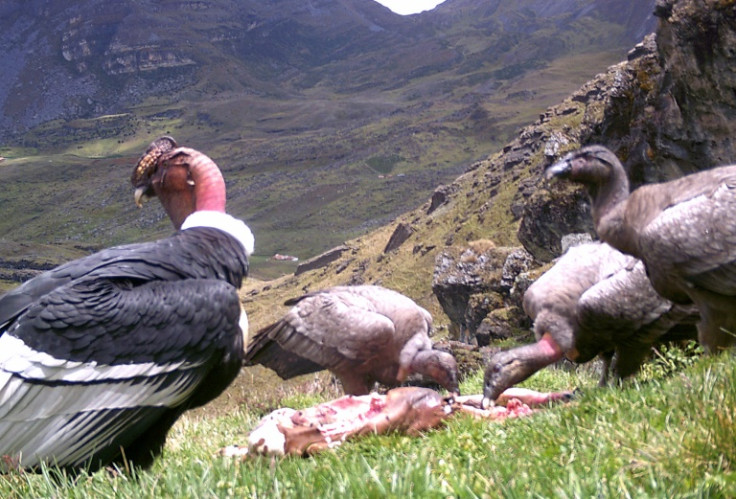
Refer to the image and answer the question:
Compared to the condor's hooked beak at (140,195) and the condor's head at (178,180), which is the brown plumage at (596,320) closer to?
the condor's head at (178,180)

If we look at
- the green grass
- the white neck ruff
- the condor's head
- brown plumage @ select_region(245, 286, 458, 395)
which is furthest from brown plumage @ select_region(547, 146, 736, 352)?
the condor's head

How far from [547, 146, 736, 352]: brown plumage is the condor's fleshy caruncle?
376cm

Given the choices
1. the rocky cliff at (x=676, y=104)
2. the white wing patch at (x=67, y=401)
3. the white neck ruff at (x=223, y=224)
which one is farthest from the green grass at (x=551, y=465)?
the rocky cliff at (x=676, y=104)

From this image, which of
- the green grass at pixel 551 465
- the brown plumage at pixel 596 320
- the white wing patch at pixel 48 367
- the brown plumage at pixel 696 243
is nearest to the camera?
the green grass at pixel 551 465

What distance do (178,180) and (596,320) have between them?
4494 mm

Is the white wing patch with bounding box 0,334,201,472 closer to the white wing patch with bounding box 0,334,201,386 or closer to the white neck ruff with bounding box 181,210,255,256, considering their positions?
the white wing patch with bounding box 0,334,201,386

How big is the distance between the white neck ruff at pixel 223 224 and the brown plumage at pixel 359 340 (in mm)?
3141

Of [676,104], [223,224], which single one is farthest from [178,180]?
[676,104]

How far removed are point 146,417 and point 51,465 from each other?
25.3 inches

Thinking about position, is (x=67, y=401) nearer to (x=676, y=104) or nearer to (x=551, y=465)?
(x=551, y=465)

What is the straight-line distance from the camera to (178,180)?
636 centimetres

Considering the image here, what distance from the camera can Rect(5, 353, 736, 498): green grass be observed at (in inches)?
113

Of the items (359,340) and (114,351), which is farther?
(359,340)

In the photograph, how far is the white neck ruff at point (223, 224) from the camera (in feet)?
18.8
